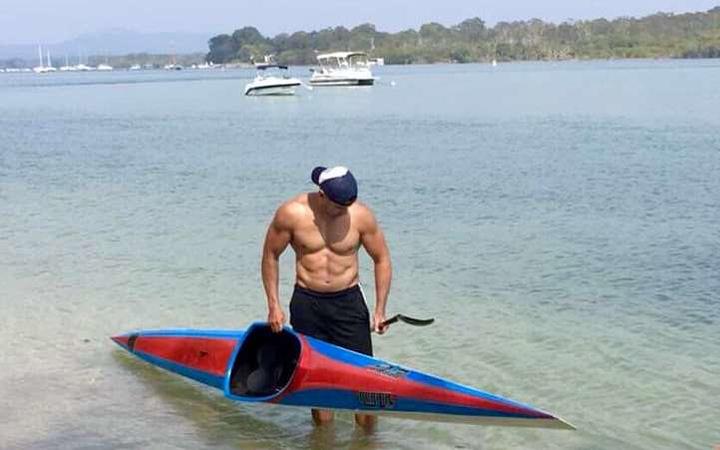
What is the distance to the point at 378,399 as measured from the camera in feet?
24.2

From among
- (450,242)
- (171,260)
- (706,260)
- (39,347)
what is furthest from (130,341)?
(706,260)

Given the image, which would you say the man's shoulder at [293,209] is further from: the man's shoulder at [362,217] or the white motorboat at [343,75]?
the white motorboat at [343,75]

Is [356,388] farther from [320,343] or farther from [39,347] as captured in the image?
[39,347]

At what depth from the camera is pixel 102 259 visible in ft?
51.2

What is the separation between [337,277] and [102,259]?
913 cm

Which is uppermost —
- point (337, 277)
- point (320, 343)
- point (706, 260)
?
point (337, 277)

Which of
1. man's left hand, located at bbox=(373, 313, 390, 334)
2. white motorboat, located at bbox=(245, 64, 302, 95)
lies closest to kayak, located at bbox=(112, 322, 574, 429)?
man's left hand, located at bbox=(373, 313, 390, 334)

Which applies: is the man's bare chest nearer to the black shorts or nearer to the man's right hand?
the black shorts

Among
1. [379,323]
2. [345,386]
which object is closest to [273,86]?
[379,323]

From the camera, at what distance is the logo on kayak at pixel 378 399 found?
7328mm

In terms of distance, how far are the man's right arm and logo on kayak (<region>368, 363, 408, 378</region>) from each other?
766 mm

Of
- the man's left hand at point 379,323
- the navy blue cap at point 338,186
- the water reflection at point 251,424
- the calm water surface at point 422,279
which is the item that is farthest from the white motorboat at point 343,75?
the navy blue cap at point 338,186

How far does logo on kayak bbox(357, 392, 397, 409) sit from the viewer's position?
7.33 metres

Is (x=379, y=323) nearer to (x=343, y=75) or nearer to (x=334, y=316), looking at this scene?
(x=334, y=316)
